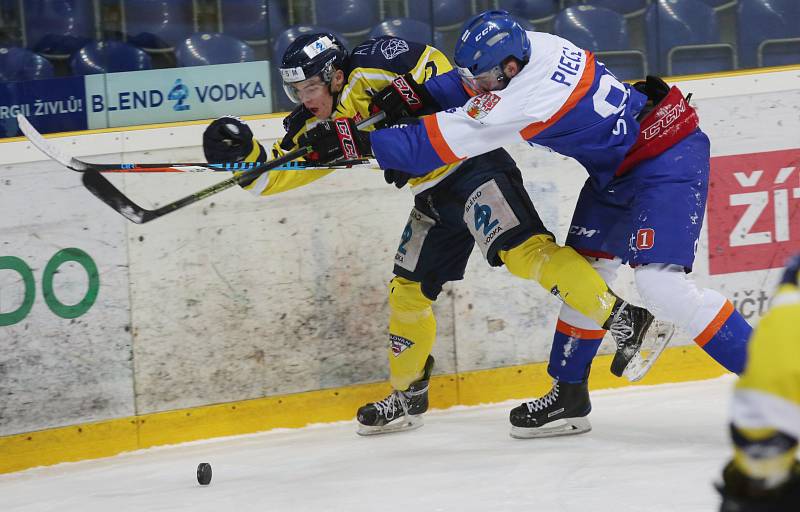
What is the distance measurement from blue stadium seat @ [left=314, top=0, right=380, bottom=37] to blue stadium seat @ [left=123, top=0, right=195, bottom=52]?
0.48m

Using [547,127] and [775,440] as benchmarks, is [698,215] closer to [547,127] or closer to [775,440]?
[547,127]

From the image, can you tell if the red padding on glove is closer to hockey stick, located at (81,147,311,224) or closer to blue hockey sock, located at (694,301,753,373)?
blue hockey sock, located at (694,301,753,373)

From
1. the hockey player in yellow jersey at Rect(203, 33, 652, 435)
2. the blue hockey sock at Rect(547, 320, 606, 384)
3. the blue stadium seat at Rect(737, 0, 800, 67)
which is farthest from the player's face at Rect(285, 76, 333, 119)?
the blue stadium seat at Rect(737, 0, 800, 67)

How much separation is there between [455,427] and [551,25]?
5.37ft

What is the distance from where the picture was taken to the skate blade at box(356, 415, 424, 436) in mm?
3482

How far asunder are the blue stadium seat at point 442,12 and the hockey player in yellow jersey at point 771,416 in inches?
111

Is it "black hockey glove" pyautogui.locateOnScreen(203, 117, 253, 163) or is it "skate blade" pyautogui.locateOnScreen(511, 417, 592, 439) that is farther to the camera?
"skate blade" pyautogui.locateOnScreen(511, 417, 592, 439)

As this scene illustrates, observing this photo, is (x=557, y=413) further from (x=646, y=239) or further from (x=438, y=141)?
(x=438, y=141)

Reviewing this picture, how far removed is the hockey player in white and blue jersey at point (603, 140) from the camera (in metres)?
2.76

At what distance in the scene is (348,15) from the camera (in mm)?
3893

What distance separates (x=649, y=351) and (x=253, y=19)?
1.85 m

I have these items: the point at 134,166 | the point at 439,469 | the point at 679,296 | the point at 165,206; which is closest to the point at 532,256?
the point at 679,296

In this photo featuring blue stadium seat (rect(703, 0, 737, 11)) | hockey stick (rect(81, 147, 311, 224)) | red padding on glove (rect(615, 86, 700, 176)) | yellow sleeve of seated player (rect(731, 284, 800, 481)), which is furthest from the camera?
blue stadium seat (rect(703, 0, 737, 11))

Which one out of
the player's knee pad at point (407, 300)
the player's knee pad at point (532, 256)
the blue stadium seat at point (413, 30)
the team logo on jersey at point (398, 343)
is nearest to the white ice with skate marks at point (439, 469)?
the team logo on jersey at point (398, 343)
